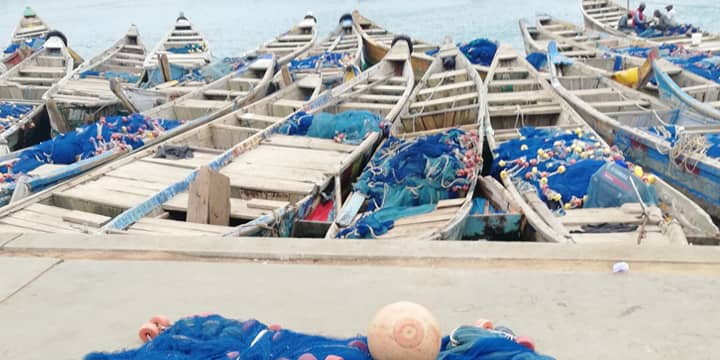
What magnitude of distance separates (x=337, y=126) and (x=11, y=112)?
7335mm

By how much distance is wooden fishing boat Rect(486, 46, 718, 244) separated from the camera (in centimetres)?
489

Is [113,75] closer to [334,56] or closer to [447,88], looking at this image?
[334,56]

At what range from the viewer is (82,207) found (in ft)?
18.7

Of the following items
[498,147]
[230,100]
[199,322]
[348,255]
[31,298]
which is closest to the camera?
[199,322]

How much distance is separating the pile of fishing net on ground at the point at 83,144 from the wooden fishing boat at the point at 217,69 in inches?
83.4

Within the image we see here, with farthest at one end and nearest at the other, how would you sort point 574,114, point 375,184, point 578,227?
1. point 574,114
2. point 375,184
3. point 578,227

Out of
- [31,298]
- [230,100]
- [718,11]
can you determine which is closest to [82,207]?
[31,298]

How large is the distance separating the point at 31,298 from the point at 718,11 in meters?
→ 39.4

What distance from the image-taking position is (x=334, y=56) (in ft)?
44.7

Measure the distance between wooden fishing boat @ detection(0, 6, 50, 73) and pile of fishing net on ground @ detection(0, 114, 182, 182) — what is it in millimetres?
9148

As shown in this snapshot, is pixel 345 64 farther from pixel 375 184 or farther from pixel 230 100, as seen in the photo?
pixel 375 184

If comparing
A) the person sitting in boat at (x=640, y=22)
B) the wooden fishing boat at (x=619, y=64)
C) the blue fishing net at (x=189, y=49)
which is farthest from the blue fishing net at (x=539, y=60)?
the blue fishing net at (x=189, y=49)

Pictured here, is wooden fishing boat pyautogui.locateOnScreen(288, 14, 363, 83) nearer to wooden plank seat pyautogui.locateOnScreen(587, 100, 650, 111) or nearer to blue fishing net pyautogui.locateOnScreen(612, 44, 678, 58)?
wooden plank seat pyautogui.locateOnScreen(587, 100, 650, 111)

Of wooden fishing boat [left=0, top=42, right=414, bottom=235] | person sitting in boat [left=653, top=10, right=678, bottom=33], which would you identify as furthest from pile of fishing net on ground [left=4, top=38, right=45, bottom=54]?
person sitting in boat [left=653, top=10, right=678, bottom=33]
